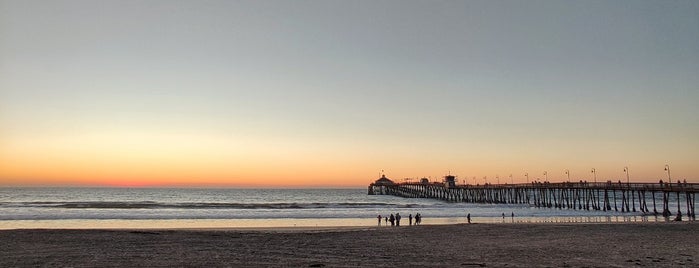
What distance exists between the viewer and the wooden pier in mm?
42275

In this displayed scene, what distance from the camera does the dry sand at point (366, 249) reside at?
13.3 m

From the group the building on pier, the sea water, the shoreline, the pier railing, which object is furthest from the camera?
the building on pier

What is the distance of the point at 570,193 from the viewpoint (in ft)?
248

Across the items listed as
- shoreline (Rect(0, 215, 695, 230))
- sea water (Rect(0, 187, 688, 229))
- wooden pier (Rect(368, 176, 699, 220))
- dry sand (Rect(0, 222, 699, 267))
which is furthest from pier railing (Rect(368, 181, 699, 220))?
dry sand (Rect(0, 222, 699, 267))

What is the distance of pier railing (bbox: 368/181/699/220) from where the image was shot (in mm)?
42094

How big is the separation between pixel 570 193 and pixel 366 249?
67408 millimetres

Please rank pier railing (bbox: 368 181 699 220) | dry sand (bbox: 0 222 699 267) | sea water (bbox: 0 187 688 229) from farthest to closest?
pier railing (bbox: 368 181 699 220) < sea water (bbox: 0 187 688 229) < dry sand (bbox: 0 222 699 267)

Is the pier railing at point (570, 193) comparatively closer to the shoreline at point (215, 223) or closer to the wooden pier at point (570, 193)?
the wooden pier at point (570, 193)

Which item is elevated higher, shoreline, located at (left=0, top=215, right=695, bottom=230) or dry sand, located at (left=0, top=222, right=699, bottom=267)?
dry sand, located at (left=0, top=222, right=699, bottom=267)

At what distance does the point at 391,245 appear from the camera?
707 inches

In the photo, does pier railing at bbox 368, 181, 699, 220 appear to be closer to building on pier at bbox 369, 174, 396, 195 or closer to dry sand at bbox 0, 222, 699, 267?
building on pier at bbox 369, 174, 396, 195

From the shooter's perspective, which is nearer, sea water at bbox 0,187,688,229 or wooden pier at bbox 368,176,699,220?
sea water at bbox 0,187,688,229

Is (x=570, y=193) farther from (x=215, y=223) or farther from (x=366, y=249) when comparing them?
(x=366, y=249)

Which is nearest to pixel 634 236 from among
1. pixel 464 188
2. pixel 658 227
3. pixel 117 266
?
pixel 658 227
